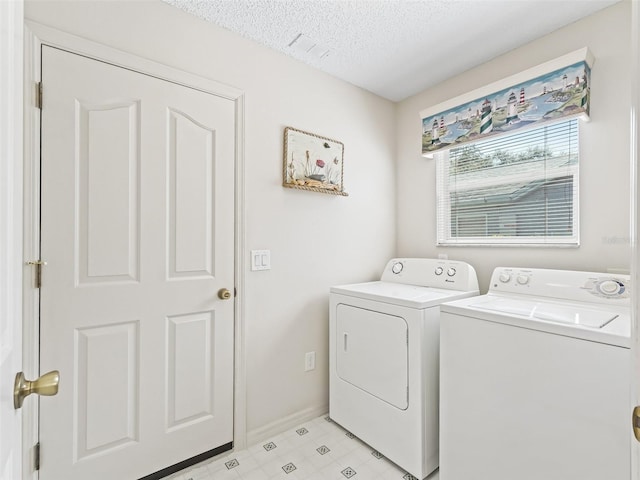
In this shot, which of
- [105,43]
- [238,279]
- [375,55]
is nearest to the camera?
[105,43]

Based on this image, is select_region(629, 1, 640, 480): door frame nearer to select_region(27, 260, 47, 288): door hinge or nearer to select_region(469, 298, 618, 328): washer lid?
select_region(469, 298, 618, 328): washer lid

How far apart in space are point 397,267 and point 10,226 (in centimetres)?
224

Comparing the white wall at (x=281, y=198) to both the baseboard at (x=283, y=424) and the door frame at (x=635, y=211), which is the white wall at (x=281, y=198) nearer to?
the baseboard at (x=283, y=424)

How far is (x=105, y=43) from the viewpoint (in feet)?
4.87

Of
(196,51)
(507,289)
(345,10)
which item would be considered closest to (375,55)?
(345,10)

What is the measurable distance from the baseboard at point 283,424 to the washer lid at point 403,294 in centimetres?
84

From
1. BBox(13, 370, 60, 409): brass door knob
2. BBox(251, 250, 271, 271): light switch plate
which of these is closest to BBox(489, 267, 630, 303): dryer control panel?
BBox(251, 250, 271, 271): light switch plate

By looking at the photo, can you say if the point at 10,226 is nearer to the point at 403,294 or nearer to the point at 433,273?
the point at 403,294

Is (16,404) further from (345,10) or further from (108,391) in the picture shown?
(345,10)

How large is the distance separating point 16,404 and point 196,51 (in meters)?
1.77

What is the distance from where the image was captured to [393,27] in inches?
72.1

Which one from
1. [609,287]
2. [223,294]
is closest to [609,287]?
[609,287]

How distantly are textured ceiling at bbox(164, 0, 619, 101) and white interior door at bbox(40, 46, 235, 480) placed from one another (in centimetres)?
49

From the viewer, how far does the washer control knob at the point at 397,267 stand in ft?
8.07
